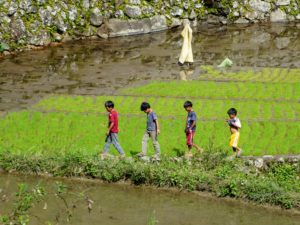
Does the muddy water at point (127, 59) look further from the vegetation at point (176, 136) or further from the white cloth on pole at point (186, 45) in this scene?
the vegetation at point (176, 136)

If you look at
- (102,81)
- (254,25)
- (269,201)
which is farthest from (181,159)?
(254,25)

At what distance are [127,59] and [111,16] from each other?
6.85 meters

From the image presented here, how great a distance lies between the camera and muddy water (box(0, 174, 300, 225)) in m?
14.3

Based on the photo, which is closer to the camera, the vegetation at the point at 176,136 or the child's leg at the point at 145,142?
the vegetation at the point at 176,136

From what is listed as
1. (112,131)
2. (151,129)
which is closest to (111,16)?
(112,131)

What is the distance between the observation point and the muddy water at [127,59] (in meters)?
25.4

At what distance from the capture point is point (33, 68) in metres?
28.8

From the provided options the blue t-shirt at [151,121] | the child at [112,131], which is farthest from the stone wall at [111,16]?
the blue t-shirt at [151,121]

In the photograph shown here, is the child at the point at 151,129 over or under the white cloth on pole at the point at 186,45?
under

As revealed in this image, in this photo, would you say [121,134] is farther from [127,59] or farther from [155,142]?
[127,59]

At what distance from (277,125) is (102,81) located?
920cm

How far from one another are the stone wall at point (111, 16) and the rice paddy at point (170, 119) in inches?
425

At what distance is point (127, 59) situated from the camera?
30.5 meters

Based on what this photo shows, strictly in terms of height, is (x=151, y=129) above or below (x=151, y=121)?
below
